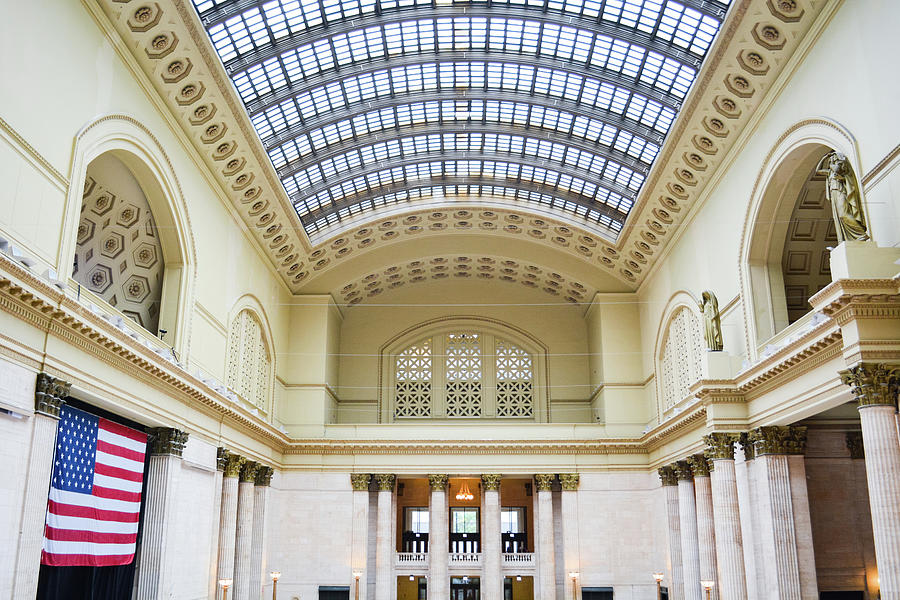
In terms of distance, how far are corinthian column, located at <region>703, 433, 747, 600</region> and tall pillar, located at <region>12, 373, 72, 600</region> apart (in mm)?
18387

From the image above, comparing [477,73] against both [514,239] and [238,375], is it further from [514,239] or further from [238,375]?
[238,375]

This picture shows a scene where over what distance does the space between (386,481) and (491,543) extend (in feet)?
18.7

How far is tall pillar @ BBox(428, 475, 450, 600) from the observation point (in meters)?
35.8

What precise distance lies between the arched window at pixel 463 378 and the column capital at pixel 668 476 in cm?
964

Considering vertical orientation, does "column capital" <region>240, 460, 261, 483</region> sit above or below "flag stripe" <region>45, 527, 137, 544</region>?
above

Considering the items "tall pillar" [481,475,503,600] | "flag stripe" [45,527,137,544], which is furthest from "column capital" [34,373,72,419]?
"tall pillar" [481,475,503,600]

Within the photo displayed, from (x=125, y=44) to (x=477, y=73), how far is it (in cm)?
1416

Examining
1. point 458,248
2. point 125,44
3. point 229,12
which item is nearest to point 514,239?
point 458,248

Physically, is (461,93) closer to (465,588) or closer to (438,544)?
(438,544)

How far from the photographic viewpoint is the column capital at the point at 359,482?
36.7m

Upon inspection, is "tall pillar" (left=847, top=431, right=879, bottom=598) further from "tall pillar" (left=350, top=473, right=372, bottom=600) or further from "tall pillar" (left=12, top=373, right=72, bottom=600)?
"tall pillar" (left=12, top=373, right=72, bottom=600)

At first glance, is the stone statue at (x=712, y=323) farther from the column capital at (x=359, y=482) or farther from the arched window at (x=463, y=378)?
the column capital at (x=359, y=482)

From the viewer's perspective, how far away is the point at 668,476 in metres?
32.7

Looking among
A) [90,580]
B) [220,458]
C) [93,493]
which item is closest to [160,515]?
[90,580]
